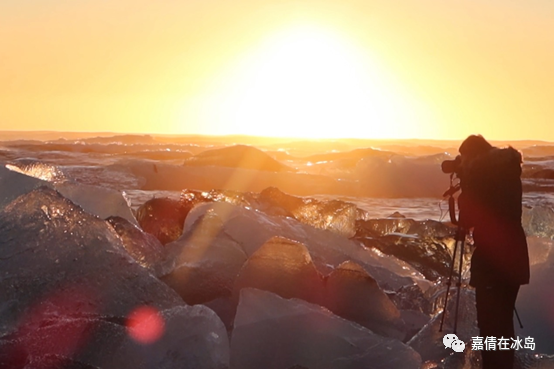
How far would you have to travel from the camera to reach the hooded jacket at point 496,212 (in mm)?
3314

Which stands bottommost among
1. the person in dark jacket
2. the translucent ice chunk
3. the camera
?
the translucent ice chunk

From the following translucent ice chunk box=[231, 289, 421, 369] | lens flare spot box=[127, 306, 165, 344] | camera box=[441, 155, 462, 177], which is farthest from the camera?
camera box=[441, 155, 462, 177]

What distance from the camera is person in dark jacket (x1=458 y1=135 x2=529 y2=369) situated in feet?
10.9

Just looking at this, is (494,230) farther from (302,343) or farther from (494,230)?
(302,343)

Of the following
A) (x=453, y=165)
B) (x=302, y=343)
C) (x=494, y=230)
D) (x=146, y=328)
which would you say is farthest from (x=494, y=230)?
(x=146, y=328)

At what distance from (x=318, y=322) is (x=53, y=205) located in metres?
1.68

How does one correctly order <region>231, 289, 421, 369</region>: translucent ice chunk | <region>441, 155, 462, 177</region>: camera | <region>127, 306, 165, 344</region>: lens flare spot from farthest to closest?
<region>441, 155, 462, 177</region>: camera
<region>231, 289, 421, 369</region>: translucent ice chunk
<region>127, 306, 165, 344</region>: lens flare spot

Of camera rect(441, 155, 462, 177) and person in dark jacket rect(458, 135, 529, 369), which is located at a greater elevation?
camera rect(441, 155, 462, 177)

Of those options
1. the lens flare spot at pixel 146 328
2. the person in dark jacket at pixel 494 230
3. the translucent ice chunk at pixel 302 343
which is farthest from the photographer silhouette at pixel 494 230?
the lens flare spot at pixel 146 328

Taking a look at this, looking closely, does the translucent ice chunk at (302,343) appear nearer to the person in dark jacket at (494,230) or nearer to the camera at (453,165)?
the person in dark jacket at (494,230)

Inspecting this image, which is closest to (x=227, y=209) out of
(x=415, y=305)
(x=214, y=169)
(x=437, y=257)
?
(x=415, y=305)

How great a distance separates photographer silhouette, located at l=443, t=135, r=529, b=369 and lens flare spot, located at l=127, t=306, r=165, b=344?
1567 millimetres

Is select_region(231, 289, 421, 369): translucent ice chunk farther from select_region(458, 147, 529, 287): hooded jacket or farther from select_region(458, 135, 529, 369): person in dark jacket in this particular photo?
select_region(458, 147, 529, 287): hooded jacket

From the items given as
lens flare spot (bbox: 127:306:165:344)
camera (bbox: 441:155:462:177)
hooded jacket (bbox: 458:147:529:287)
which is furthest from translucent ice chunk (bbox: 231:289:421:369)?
camera (bbox: 441:155:462:177)
